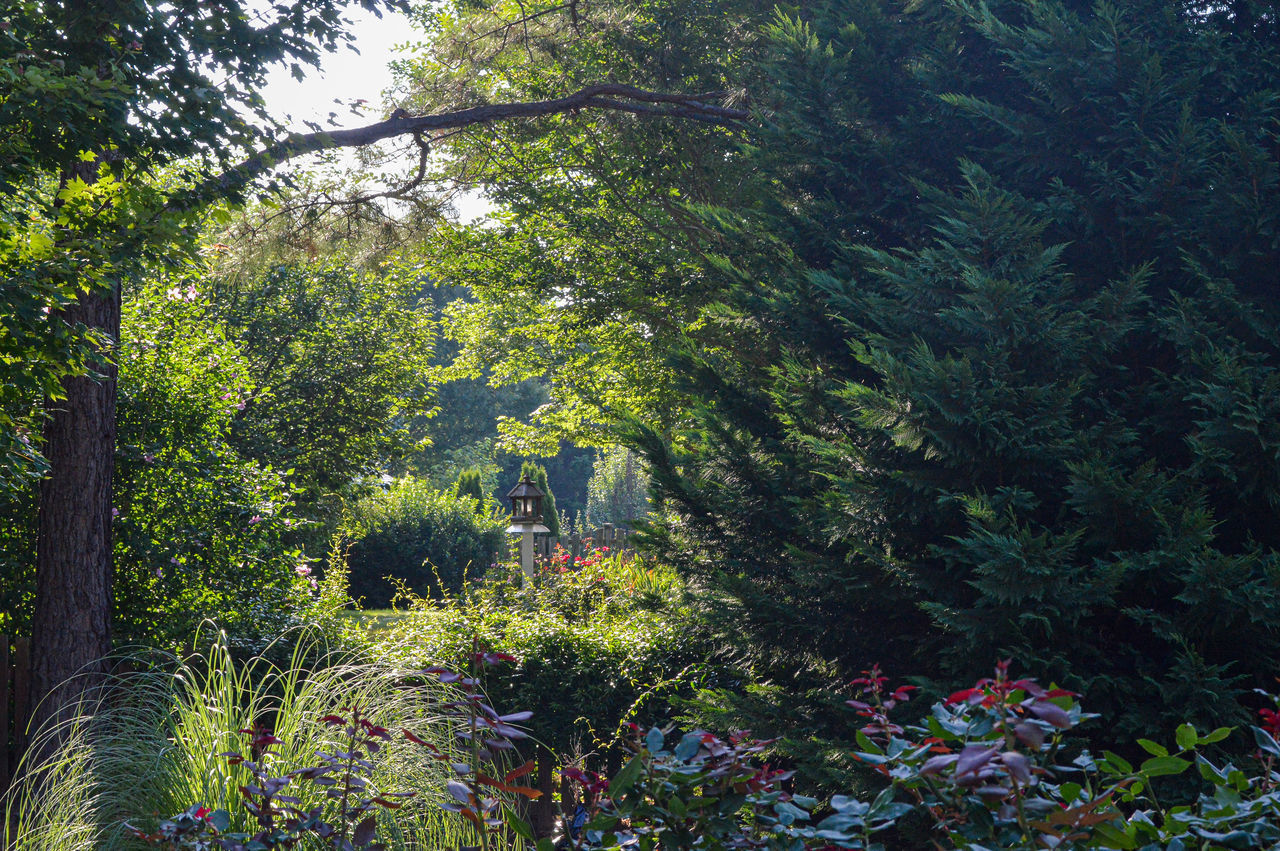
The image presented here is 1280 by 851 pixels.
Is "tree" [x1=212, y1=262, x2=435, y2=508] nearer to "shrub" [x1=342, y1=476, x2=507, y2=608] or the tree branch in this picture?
"shrub" [x1=342, y1=476, x2=507, y2=608]

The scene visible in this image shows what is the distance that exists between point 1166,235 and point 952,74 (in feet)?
4.48

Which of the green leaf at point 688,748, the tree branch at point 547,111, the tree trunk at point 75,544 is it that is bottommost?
the green leaf at point 688,748

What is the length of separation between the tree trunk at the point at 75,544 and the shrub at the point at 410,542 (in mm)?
13356

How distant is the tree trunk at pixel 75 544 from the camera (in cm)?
528

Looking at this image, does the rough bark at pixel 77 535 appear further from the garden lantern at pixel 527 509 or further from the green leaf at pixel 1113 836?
the garden lantern at pixel 527 509

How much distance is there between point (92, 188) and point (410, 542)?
670 inches

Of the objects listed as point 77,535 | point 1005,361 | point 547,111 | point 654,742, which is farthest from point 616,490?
point 654,742

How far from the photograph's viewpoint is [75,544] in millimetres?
5359

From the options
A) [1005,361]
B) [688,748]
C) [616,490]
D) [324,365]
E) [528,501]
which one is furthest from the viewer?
[616,490]

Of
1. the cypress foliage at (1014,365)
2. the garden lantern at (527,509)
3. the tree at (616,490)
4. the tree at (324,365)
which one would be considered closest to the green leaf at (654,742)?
the cypress foliage at (1014,365)

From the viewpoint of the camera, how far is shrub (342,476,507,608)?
64.8 feet

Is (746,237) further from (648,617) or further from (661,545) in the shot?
(648,617)

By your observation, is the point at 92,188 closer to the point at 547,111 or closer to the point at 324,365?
the point at 547,111

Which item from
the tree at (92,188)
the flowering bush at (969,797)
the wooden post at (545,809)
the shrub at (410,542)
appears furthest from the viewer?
the shrub at (410,542)
